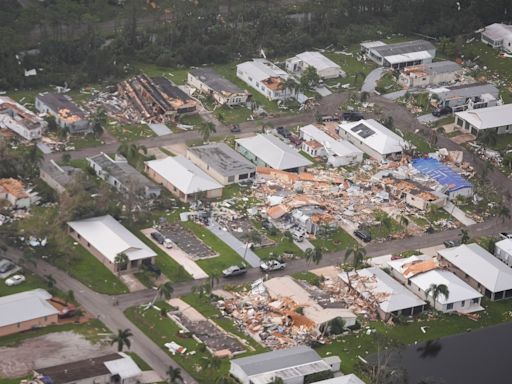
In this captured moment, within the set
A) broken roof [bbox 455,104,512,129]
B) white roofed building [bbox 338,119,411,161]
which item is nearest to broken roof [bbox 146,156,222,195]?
white roofed building [bbox 338,119,411,161]

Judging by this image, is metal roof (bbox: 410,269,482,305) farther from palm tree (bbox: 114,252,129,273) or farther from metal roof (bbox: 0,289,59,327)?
metal roof (bbox: 0,289,59,327)

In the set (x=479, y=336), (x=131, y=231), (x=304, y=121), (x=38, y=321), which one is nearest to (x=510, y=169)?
(x=304, y=121)

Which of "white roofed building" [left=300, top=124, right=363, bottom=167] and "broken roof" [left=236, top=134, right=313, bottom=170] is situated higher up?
"broken roof" [left=236, top=134, right=313, bottom=170]

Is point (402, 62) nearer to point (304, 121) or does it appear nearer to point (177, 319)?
point (304, 121)

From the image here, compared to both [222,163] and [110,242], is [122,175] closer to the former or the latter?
[222,163]

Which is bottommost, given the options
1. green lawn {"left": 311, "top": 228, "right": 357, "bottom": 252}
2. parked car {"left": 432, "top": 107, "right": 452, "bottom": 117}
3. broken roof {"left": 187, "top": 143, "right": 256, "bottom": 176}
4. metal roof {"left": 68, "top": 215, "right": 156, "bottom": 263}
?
green lawn {"left": 311, "top": 228, "right": 357, "bottom": 252}

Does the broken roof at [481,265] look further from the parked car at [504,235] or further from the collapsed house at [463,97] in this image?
the collapsed house at [463,97]

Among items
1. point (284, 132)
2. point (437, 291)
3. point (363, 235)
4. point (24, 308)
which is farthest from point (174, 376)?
point (284, 132)

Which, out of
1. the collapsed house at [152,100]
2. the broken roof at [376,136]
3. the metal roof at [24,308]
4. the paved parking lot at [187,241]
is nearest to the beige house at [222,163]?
the collapsed house at [152,100]
